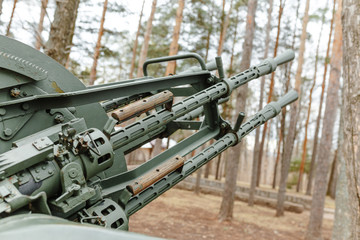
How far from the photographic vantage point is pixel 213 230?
9.34 m

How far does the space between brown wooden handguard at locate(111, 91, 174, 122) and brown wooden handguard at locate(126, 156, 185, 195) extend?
408 millimetres

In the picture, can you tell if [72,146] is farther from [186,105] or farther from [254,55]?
[254,55]

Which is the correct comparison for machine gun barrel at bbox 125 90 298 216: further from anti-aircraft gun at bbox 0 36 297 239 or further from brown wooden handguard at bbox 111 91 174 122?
brown wooden handguard at bbox 111 91 174 122

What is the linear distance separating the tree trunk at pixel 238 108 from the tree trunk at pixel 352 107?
309 inches

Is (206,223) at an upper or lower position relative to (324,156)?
lower

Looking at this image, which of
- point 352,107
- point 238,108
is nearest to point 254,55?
point 238,108

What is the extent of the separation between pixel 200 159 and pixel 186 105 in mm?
492

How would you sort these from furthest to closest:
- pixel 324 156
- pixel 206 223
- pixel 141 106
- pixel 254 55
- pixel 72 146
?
pixel 254 55 < pixel 206 223 < pixel 324 156 < pixel 141 106 < pixel 72 146

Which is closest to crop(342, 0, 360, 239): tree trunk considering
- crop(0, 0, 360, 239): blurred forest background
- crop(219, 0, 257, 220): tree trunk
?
crop(0, 0, 360, 239): blurred forest background

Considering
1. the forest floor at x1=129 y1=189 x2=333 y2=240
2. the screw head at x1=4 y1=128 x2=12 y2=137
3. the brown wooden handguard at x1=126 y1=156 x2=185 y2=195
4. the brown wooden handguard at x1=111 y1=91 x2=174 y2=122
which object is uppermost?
the brown wooden handguard at x1=111 y1=91 x2=174 y2=122

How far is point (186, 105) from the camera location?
242cm

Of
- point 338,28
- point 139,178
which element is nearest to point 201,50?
point 338,28

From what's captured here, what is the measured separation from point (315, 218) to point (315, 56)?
15.8 m

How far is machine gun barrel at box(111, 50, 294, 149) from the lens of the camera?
6.93ft
